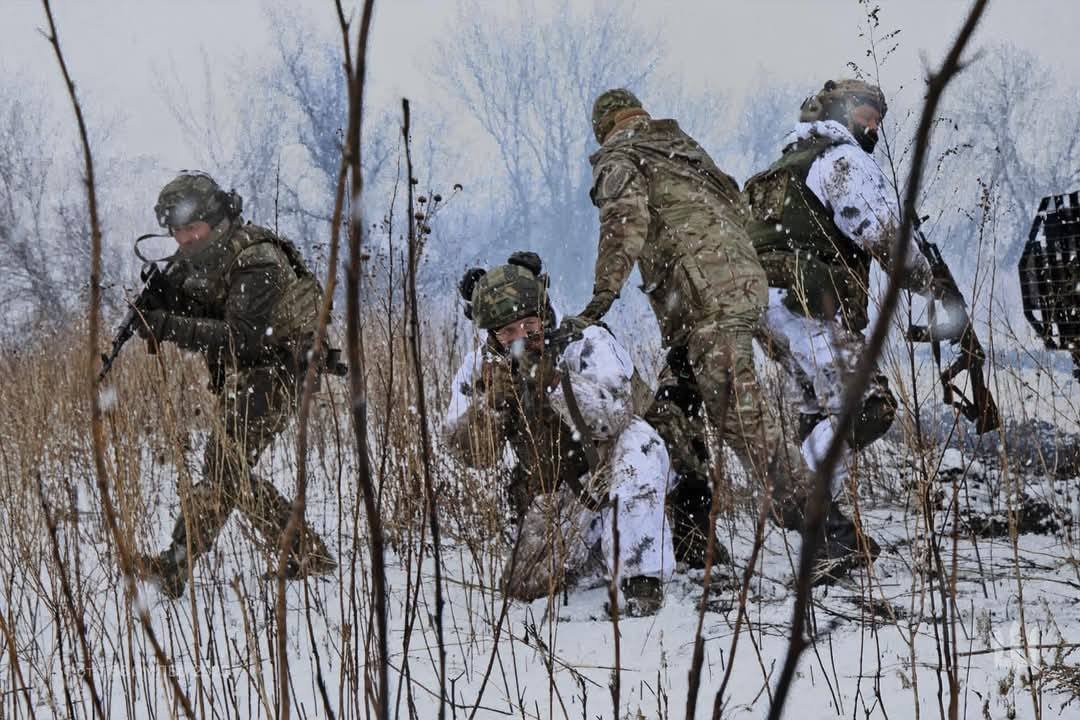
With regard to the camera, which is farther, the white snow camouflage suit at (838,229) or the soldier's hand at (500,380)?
the white snow camouflage suit at (838,229)

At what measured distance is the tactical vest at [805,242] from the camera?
321cm

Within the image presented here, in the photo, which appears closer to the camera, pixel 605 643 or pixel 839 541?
pixel 605 643

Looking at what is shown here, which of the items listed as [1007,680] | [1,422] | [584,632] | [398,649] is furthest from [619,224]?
[1,422]

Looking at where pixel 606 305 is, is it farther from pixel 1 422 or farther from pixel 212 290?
pixel 1 422

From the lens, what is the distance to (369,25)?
0.38m

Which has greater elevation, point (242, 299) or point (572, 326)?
point (242, 299)

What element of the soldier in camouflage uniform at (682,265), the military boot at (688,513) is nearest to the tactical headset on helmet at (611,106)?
the soldier in camouflage uniform at (682,265)

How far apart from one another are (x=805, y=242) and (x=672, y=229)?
1.67 feet

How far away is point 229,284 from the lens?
3295 mm

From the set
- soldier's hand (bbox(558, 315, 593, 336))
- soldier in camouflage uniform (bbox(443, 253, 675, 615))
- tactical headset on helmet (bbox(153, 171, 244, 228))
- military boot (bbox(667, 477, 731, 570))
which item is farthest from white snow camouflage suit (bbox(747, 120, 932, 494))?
tactical headset on helmet (bbox(153, 171, 244, 228))

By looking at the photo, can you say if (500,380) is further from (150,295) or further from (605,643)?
(150,295)

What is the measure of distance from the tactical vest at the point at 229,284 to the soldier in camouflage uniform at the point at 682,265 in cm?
112

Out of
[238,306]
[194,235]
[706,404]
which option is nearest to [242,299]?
[238,306]

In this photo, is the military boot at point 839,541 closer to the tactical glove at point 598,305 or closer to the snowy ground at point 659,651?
the snowy ground at point 659,651
